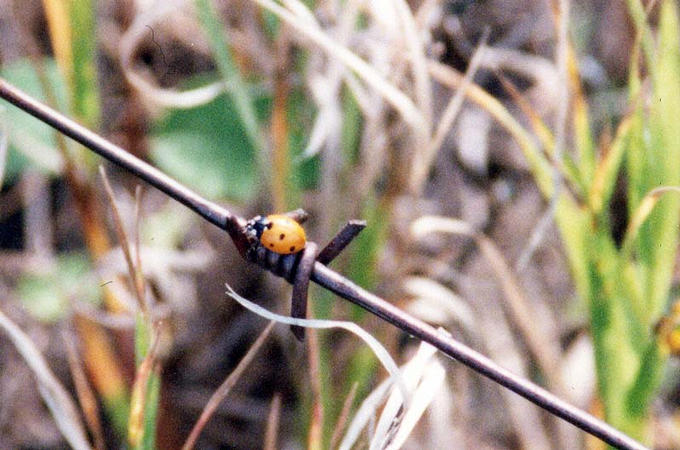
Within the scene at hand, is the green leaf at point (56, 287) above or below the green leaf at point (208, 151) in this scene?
below

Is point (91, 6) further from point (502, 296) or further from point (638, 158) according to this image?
point (502, 296)

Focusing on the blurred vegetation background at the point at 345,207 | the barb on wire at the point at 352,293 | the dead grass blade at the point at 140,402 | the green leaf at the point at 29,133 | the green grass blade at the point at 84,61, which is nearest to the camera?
the barb on wire at the point at 352,293

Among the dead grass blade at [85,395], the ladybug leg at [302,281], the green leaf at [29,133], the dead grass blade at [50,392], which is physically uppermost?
the ladybug leg at [302,281]

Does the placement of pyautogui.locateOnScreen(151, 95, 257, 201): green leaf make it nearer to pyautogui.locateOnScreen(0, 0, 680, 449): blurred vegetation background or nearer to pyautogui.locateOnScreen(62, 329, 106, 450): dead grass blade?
pyautogui.locateOnScreen(0, 0, 680, 449): blurred vegetation background

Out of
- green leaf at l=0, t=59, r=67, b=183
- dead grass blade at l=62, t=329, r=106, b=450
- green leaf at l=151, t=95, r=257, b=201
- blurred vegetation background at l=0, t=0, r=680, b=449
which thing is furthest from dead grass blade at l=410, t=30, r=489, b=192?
green leaf at l=0, t=59, r=67, b=183

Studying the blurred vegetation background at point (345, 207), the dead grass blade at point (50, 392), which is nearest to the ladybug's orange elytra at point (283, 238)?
the blurred vegetation background at point (345, 207)

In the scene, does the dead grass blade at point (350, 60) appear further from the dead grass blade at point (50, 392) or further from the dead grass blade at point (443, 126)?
the dead grass blade at point (50, 392)
